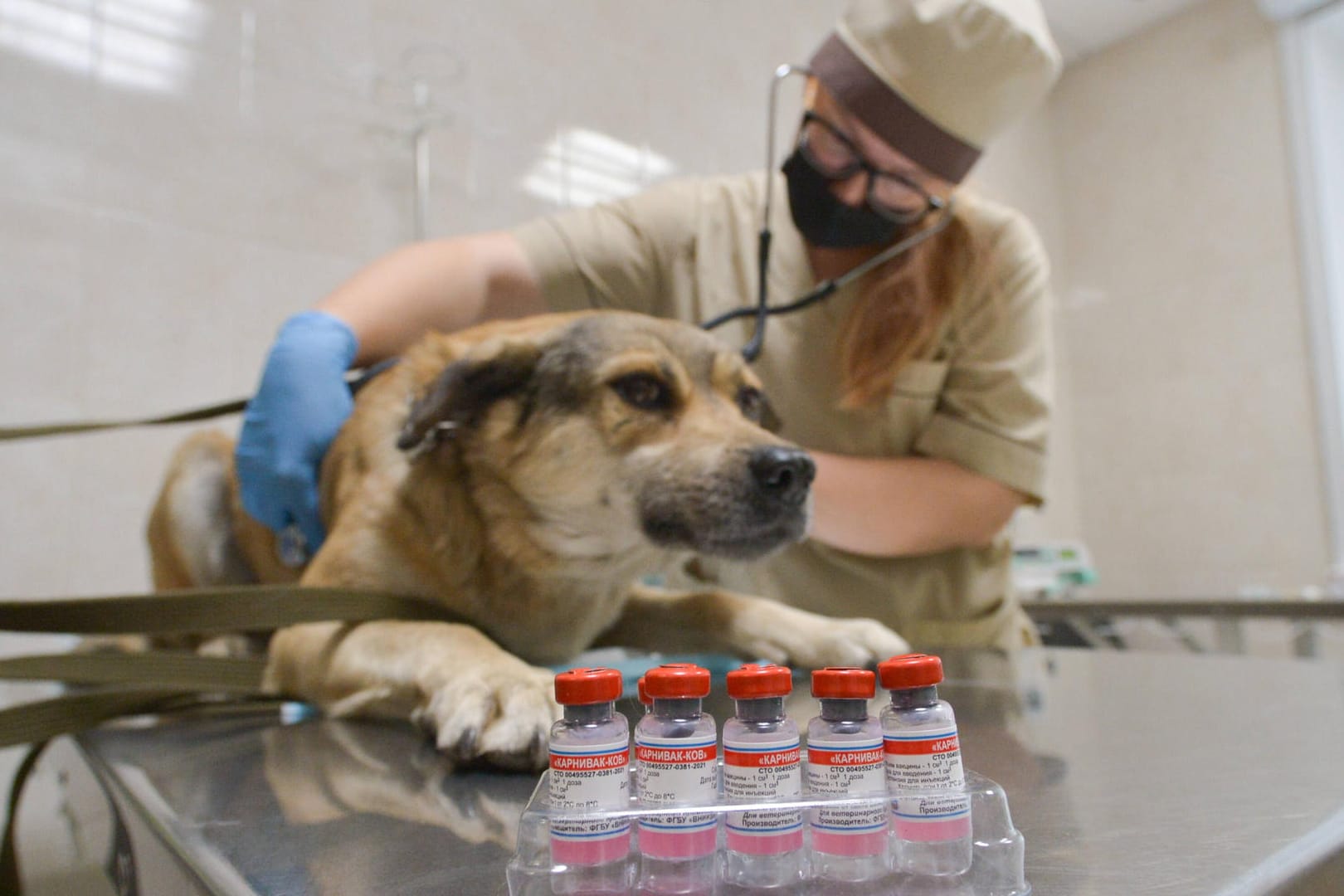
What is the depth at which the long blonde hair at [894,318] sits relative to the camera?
1.04 metres

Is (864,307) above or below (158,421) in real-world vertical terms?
above

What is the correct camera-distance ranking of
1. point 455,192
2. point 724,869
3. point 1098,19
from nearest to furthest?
point 724,869, point 455,192, point 1098,19

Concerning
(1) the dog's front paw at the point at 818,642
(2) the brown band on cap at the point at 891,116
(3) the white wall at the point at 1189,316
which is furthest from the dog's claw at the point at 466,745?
(3) the white wall at the point at 1189,316

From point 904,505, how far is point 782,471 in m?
0.41

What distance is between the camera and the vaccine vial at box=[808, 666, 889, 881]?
0.89 feet

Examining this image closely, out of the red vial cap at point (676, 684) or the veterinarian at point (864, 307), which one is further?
the veterinarian at point (864, 307)

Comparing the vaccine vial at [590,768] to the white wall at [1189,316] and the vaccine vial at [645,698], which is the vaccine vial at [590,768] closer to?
the vaccine vial at [645,698]

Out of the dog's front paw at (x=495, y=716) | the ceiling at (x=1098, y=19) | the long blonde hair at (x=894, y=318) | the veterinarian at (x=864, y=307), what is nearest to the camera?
the dog's front paw at (x=495, y=716)

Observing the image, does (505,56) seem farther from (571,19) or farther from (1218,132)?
(1218,132)

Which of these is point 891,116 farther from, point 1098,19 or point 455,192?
point 1098,19

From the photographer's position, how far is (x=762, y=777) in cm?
28

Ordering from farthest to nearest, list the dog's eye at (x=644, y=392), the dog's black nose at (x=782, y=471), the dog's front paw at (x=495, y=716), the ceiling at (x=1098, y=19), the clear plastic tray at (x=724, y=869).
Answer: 1. the ceiling at (x=1098, y=19)
2. the dog's eye at (x=644, y=392)
3. the dog's black nose at (x=782, y=471)
4. the dog's front paw at (x=495, y=716)
5. the clear plastic tray at (x=724, y=869)

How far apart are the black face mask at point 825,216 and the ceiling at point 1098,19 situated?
0.69m

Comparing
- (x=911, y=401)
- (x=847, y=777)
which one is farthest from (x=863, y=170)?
(x=847, y=777)
